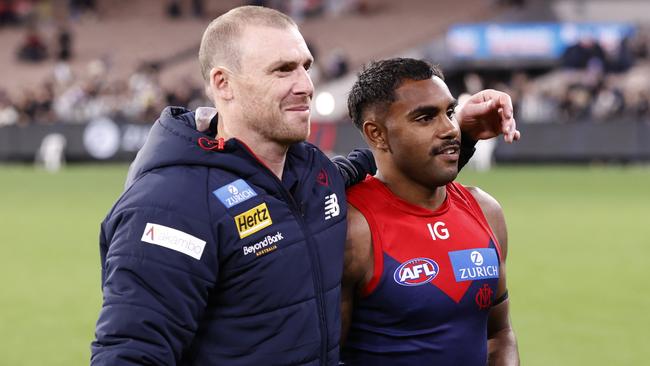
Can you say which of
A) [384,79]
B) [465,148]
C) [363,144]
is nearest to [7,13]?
[363,144]

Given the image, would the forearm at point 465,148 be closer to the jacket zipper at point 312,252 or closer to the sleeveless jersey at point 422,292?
the sleeveless jersey at point 422,292

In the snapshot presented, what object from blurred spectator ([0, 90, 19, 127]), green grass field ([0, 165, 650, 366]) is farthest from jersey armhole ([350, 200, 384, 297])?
blurred spectator ([0, 90, 19, 127])

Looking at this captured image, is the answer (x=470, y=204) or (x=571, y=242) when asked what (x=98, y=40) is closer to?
(x=571, y=242)

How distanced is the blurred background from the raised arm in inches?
136

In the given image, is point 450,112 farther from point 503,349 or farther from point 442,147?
point 503,349

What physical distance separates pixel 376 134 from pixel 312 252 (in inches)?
30.0

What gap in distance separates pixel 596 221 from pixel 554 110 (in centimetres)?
1396

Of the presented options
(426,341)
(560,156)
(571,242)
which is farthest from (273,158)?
(560,156)

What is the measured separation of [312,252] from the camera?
362 cm

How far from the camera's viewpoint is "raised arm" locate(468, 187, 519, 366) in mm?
4355

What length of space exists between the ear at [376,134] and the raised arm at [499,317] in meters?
0.45

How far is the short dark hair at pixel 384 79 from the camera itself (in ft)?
13.6

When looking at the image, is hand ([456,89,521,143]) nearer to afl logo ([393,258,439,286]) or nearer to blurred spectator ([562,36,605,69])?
afl logo ([393,258,439,286])

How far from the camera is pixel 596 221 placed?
1609 centimetres
